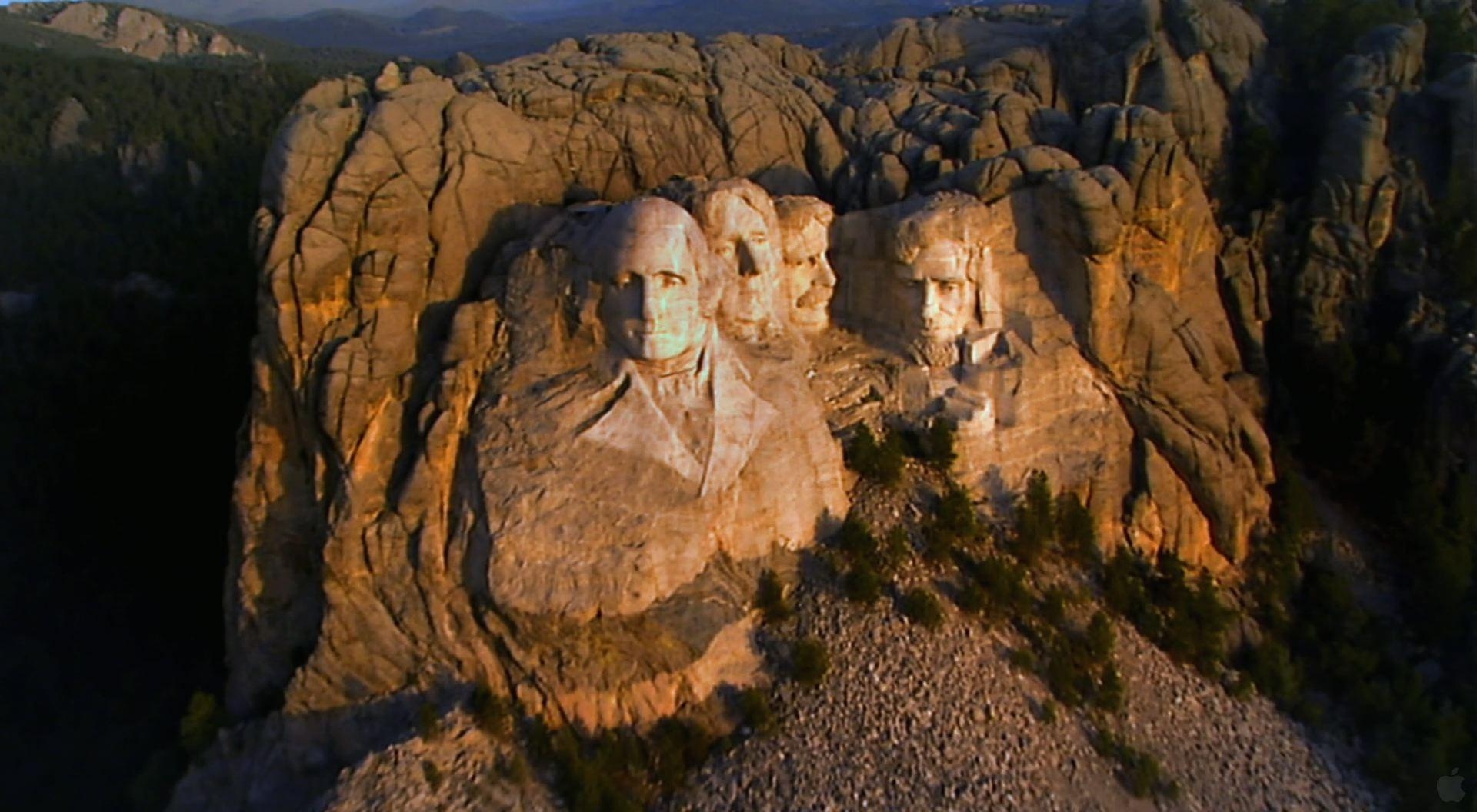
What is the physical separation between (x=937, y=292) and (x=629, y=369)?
7247mm

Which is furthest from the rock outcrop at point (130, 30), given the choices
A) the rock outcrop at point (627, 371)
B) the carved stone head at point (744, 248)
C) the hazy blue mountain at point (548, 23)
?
the carved stone head at point (744, 248)

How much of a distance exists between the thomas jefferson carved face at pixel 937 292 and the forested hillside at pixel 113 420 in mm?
17957

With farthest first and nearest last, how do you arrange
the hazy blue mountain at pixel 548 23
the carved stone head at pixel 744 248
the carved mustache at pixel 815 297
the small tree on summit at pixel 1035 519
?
the hazy blue mountain at pixel 548 23
the carved mustache at pixel 815 297
the small tree on summit at pixel 1035 519
the carved stone head at pixel 744 248

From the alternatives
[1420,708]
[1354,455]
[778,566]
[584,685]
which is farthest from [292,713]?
[1354,455]

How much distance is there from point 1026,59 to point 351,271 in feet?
73.1

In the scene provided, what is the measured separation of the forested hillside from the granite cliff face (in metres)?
7.79

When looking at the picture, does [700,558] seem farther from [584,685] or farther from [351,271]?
[351,271]

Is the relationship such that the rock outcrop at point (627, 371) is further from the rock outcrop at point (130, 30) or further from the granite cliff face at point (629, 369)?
the rock outcrop at point (130, 30)

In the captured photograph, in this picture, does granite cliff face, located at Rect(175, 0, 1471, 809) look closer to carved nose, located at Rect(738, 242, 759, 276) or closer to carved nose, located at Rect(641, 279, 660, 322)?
carved nose, located at Rect(738, 242, 759, 276)

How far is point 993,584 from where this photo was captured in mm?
21281

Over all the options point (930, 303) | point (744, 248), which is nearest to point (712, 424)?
point (744, 248)

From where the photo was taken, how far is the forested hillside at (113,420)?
98.0ft

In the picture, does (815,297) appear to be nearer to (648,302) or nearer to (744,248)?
(744,248)

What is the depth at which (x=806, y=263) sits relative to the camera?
2378 centimetres
